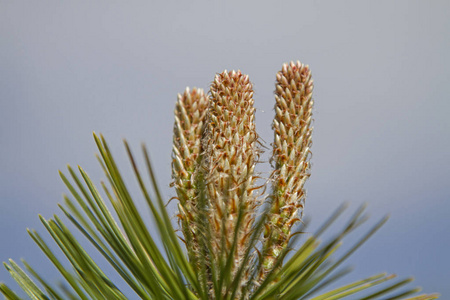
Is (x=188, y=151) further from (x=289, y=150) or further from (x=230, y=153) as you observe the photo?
(x=289, y=150)

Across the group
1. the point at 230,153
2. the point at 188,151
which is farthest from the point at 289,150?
the point at 188,151

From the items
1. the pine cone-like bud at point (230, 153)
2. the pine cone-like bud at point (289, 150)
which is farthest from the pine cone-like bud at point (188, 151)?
the pine cone-like bud at point (289, 150)

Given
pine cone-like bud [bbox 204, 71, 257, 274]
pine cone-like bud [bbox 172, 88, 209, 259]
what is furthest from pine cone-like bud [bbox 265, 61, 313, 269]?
pine cone-like bud [bbox 172, 88, 209, 259]

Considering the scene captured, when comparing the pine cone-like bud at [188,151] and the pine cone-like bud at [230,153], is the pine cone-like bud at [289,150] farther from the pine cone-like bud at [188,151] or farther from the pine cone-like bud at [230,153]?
the pine cone-like bud at [188,151]

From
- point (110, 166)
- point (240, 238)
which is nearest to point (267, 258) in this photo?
point (240, 238)

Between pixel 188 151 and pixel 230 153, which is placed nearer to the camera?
pixel 230 153

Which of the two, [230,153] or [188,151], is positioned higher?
[188,151]
